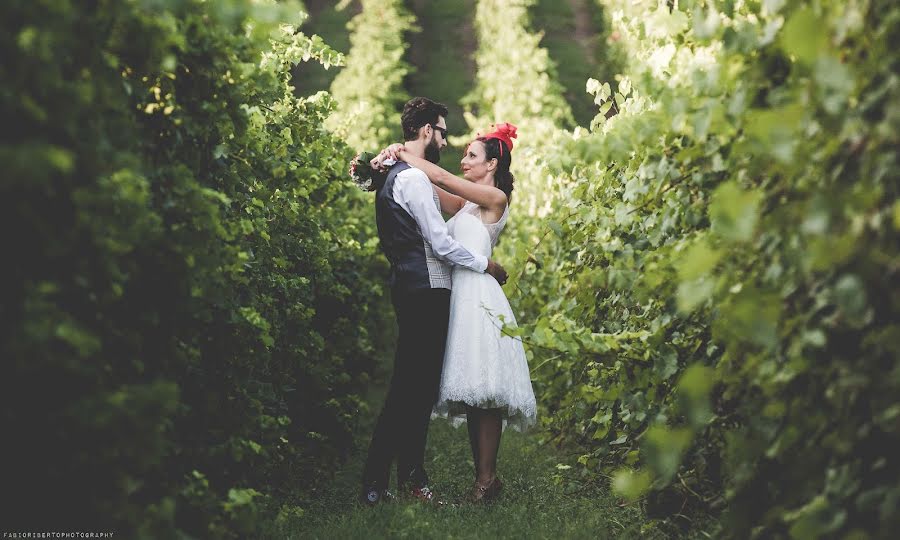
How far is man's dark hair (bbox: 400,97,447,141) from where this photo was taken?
445 centimetres

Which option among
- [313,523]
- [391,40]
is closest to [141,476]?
[313,523]

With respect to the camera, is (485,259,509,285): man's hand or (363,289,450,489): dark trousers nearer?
(363,289,450,489): dark trousers

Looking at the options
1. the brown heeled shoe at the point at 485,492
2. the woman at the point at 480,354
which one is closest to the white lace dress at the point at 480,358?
the woman at the point at 480,354

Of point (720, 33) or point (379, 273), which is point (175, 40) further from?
point (379, 273)

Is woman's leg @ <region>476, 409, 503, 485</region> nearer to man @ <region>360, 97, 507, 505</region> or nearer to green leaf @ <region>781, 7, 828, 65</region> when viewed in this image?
man @ <region>360, 97, 507, 505</region>

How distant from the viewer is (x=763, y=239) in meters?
2.01

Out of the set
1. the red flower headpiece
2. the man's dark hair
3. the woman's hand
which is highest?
the red flower headpiece

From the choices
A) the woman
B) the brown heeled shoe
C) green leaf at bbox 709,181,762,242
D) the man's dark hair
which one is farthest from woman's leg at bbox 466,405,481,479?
green leaf at bbox 709,181,762,242

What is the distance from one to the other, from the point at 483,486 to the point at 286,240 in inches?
62.5

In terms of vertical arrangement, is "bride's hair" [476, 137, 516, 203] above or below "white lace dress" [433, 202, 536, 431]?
above

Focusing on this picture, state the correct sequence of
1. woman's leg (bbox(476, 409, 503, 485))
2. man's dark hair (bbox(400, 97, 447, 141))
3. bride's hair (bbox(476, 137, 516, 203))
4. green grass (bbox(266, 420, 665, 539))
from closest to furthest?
green grass (bbox(266, 420, 665, 539))
woman's leg (bbox(476, 409, 503, 485))
man's dark hair (bbox(400, 97, 447, 141))
bride's hair (bbox(476, 137, 516, 203))

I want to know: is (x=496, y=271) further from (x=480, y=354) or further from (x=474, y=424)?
(x=474, y=424)

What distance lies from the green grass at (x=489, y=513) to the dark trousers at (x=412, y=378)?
0.87 ft

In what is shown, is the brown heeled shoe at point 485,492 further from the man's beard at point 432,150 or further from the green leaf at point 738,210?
the green leaf at point 738,210
